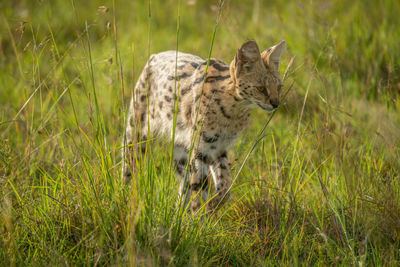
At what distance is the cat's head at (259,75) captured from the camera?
3.16 m

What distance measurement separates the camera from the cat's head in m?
3.16

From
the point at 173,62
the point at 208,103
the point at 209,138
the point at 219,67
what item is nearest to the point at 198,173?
the point at 209,138

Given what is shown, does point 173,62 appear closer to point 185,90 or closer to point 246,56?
point 185,90

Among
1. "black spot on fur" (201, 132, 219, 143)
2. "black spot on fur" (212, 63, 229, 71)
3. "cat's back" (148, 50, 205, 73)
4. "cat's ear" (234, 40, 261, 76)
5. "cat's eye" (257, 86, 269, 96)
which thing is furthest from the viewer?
"cat's back" (148, 50, 205, 73)

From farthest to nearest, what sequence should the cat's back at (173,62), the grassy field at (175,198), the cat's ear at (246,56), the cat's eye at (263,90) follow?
the cat's back at (173,62) → the cat's eye at (263,90) → the cat's ear at (246,56) → the grassy field at (175,198)

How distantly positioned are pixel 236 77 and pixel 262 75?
199 millimetres

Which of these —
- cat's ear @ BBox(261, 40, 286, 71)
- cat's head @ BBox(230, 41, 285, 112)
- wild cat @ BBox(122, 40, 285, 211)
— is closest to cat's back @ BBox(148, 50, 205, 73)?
wild cat @ BBox(122, 40, 285, 211)

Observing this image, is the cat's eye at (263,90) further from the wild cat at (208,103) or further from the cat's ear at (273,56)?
the cat's ear at (273,56)

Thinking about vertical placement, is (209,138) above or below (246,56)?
below

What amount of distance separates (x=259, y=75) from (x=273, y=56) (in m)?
0.19

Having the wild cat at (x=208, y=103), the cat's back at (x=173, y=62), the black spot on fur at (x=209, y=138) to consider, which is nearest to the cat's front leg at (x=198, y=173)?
the wild cat at (x=208, y=103)

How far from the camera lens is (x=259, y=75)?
321cm

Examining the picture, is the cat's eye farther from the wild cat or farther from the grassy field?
the grassy field

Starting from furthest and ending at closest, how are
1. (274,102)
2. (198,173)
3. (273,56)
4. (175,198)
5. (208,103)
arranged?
(198,173) < (208,103) < (273,56) < (274,102) < (175,198)
